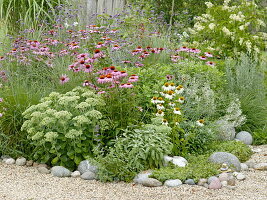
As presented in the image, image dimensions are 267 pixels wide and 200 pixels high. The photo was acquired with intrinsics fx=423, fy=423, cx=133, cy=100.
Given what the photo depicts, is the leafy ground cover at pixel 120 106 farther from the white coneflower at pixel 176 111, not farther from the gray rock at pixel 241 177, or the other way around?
the gray rock at pixel 241 177

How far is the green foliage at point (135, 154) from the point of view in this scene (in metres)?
4.24

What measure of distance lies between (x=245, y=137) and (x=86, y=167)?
2.43 m

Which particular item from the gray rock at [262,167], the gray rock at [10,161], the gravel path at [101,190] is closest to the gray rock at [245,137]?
the gray rock at [262,167]

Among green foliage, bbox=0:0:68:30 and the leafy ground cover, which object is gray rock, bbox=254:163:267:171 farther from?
green foliage, bbox=0:0:68:30

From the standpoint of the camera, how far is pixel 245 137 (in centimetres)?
578

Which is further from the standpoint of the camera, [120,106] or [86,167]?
[120,106]

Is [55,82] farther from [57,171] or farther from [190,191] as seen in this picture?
[190,191]

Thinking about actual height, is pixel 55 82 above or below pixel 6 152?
above

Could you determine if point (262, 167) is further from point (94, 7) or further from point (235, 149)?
point (94, 7)

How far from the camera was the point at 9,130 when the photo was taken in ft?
16.4

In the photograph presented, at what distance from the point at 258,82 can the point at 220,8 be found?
228 centimetres

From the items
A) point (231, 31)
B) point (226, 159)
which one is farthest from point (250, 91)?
point (226, 159)

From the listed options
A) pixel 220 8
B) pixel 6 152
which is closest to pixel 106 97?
pixel 6 152

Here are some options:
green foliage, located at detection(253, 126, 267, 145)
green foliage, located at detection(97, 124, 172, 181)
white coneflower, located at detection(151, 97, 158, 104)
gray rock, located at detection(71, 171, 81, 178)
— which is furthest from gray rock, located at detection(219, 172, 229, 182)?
green foliage, located at detection(253, 126, 267, 145)
